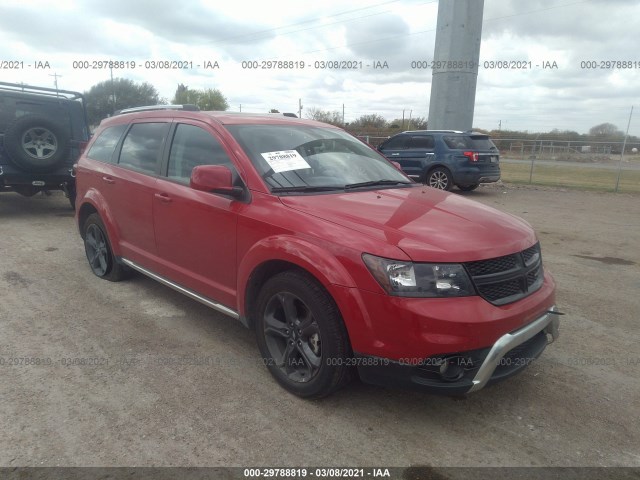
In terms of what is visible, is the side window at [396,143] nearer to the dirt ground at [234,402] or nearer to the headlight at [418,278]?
the dirt ground at [234,402]

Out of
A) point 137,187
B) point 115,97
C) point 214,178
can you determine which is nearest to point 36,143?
point 137,187

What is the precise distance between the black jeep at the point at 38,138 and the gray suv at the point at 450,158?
7792 millimetres

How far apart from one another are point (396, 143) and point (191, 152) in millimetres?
10471

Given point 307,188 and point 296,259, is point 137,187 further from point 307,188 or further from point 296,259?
point 296,259

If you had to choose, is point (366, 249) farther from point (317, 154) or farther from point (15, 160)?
point (15, 160)

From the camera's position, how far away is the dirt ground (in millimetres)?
2545

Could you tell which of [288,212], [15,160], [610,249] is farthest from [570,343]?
[15,160]

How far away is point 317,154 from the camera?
12.3 feet

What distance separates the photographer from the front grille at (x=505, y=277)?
2607mm

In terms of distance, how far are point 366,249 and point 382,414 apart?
106cm

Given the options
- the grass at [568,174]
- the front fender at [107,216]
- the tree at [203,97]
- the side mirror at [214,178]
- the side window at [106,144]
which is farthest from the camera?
the tree at [203,97]

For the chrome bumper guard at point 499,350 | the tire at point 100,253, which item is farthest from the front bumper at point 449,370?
the tire at point 100,253

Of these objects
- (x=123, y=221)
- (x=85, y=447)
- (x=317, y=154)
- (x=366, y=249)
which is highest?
(x=317, y=154)

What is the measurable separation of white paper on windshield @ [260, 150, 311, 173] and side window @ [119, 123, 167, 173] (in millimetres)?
1263
